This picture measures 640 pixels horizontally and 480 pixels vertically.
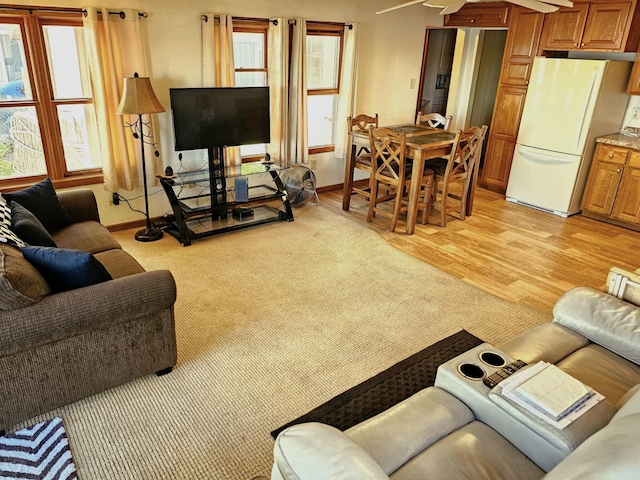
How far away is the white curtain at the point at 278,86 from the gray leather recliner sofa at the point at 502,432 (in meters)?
3.54

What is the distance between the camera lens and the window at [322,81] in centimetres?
515

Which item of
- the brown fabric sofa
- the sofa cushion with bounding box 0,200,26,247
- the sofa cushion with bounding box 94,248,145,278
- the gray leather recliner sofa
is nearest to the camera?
the gray leather recliner sofa

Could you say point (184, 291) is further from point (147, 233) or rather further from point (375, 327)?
point (375, 327)

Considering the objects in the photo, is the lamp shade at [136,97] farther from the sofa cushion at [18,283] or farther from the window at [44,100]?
the sofa cushion at [18,283]

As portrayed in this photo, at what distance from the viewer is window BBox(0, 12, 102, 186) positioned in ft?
11.5

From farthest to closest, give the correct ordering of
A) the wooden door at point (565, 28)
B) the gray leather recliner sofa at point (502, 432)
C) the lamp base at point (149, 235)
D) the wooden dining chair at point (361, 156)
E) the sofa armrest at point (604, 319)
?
1. the wooden dining chair at point (361, 156)
2. the wooden door at point (565, 28)
3. the lamp base at point (149, 235)
4. the sofa armrest at point (604, 319)
5. the gray leather recliner sofa at point (502, 432)

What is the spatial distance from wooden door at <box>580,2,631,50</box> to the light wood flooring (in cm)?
182

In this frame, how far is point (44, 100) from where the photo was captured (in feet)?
12.2

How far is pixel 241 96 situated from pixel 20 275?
294 cm

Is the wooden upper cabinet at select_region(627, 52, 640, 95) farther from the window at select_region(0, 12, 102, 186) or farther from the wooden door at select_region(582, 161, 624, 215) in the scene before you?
the window at select_region(0, 12, 102, 186)

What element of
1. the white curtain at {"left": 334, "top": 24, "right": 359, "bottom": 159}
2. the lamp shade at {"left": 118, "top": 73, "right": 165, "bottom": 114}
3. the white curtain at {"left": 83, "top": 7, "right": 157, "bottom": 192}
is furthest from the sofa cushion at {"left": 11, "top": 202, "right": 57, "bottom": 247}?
the white curtain at {"left": 334, "top": 24, "right": 359, "bottom": 159}

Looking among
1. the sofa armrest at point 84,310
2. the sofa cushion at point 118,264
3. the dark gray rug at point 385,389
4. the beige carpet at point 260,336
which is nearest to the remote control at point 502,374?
the dark gray rug at point 385,389

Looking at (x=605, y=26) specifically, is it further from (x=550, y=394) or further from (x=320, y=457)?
(x=320, y=457)

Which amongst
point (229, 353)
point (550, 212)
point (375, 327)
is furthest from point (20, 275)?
point (550, 212)
